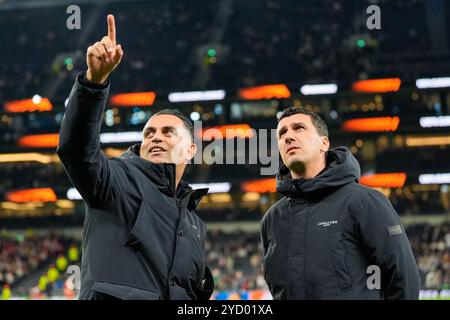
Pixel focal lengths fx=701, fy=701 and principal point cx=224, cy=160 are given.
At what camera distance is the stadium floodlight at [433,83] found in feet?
127

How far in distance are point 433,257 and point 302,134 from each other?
27190 mm

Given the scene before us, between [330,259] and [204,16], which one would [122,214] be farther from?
[204,16]

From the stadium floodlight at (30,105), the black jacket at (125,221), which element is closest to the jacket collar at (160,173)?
the black jacket at (125,221)

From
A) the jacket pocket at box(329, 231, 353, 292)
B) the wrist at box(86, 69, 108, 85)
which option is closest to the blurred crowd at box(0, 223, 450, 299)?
the jacket pocket at box(329, 231, 353, 292)

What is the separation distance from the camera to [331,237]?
4316 mm

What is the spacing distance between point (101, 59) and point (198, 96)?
37921 millimetres

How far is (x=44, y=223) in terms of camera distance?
42.1m

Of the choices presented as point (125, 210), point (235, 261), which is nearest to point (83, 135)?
point (125, 210)

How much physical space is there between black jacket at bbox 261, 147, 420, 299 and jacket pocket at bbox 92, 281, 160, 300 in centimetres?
93

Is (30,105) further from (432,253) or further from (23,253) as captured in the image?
(432,253)

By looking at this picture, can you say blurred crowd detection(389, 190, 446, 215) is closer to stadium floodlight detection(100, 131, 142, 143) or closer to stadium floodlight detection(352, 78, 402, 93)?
stadium floodlight detection(352, 78, 402, 93)

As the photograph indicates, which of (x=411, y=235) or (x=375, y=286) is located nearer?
(x=375, y=286)

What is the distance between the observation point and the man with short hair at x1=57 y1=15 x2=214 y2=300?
3.86 metres
